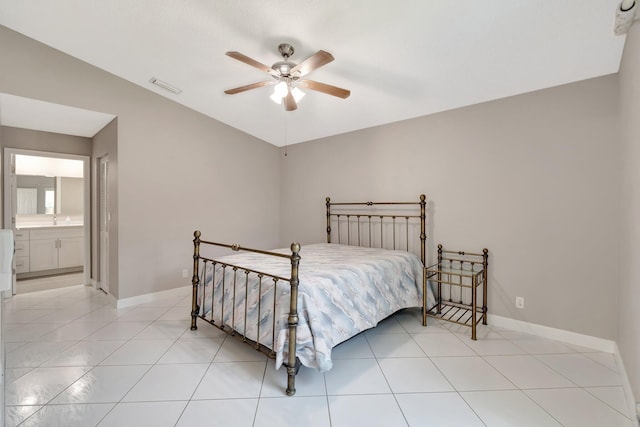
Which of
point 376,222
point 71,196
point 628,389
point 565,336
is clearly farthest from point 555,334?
point 71,196

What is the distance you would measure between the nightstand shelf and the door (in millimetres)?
4403

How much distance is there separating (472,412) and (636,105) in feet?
7.10

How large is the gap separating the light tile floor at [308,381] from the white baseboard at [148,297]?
0.56m

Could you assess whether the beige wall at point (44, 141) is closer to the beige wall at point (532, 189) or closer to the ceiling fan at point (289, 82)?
the ceiling fan at point (289, 82)

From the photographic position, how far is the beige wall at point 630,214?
70.8 inches

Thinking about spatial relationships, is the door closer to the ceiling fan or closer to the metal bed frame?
the metal bed frame

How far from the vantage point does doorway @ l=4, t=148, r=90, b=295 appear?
469cm

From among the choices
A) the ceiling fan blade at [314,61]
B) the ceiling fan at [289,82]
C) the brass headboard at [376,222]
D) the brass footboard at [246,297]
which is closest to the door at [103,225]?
the brass footboard at [246,297]

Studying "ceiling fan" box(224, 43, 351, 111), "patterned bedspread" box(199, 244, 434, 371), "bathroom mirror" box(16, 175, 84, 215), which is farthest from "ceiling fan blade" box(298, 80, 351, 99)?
"bathroom mirror" box(16, 175, 84, 215)

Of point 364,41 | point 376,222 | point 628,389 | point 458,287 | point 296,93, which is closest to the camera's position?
point 628,389

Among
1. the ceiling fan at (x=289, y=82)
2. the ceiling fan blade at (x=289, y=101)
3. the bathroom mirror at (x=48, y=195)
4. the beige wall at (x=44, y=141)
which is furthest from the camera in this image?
the bathroom mirror at (x=48, y=195)

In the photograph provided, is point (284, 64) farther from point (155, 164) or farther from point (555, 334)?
point (555, 334)

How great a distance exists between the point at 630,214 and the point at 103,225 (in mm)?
5904

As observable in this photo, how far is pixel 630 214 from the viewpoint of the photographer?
2.02 m
